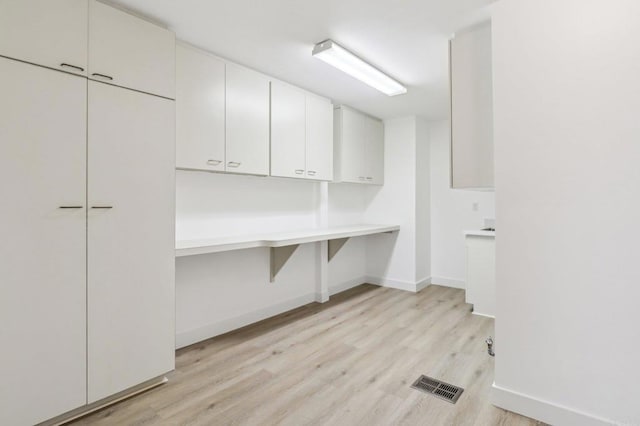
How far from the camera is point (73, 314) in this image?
5.66 ft

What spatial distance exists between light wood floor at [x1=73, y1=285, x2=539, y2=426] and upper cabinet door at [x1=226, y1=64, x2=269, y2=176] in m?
1.50

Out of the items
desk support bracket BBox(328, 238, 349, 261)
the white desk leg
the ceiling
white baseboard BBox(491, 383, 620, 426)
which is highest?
the ceiling

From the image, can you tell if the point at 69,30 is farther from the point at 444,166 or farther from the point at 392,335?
the point at 444,166

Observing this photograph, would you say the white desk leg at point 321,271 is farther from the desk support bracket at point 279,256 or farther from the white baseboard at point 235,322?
the desk support bracket at point 279,256

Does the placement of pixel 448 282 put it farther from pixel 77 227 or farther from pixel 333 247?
pixel 77 227

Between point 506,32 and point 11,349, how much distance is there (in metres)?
3.04

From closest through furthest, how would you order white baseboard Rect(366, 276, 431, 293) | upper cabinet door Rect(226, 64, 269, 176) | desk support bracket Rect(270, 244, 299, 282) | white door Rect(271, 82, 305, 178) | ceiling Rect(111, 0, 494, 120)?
ceiling Rect(111, 0, 494, 120)
upper cabinet door Rect(226, 64, 269, 176)
white door Rect(271, 82, 305, 178)
desk support bracket Rect(270, 244, 299, 282)
white baseboard Rect(366, 276, 431, 293)

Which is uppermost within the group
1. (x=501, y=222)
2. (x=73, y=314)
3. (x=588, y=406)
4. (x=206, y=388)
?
(x=501, y=222)

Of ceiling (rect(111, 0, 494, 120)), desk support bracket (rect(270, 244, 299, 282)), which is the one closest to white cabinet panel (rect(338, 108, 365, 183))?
ceiling (rect(111, 0, 494, 120))

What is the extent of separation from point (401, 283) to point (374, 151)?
1.84 m

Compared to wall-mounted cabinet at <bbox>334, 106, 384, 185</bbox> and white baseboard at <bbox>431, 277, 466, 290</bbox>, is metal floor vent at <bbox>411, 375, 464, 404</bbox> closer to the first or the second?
wall-mounted cabinet at <bbox>334, 106, 384, 185</bbox>

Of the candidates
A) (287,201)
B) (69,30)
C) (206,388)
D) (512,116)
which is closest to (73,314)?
(206,388)

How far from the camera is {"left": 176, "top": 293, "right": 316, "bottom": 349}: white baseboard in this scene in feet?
8.75

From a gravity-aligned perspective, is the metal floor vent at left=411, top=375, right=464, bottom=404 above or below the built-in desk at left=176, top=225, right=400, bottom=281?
below
